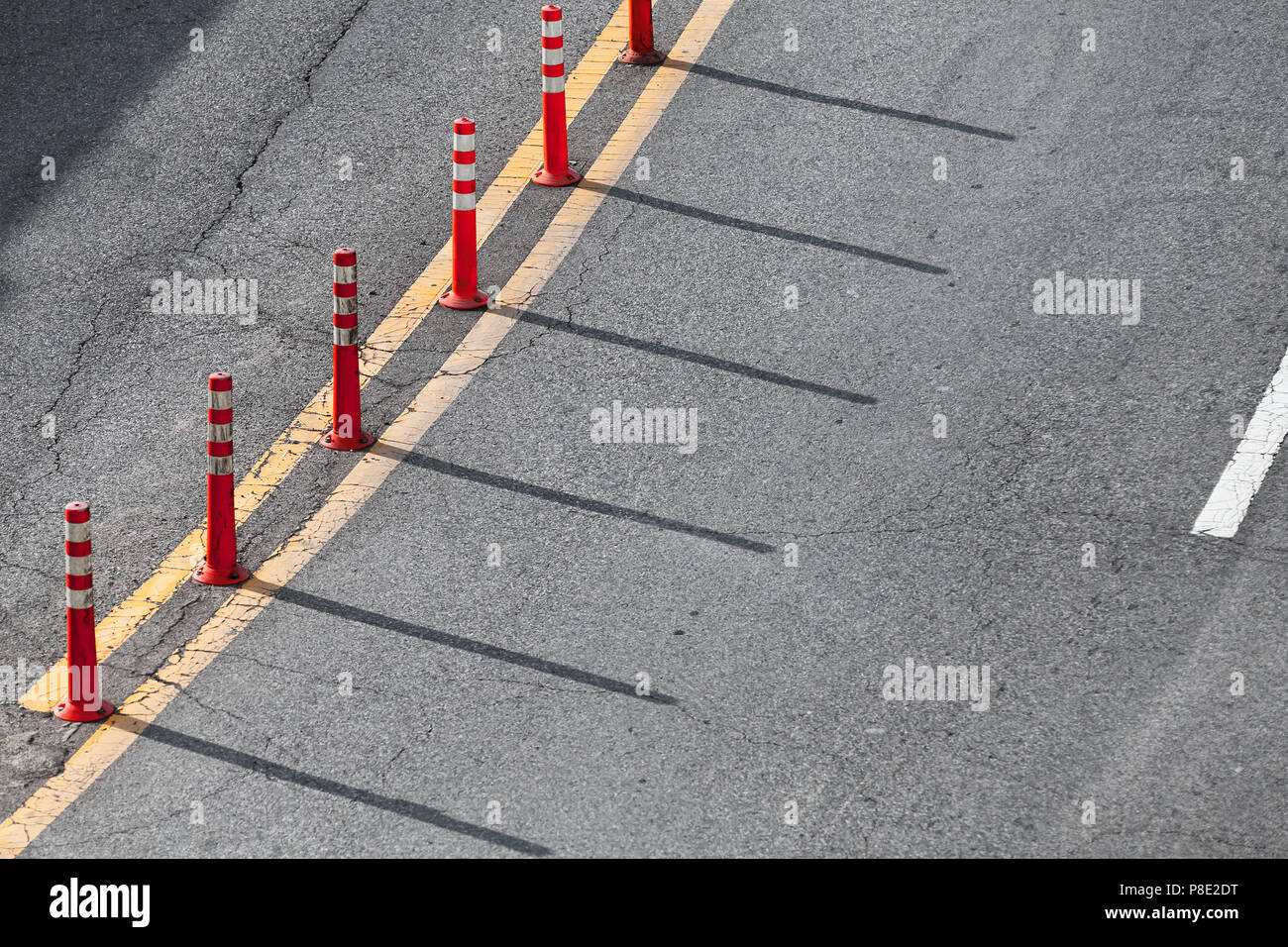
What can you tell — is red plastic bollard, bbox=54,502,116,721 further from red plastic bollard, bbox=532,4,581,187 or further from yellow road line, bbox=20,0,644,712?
red plastic bollard, bbox=532,4,581,187

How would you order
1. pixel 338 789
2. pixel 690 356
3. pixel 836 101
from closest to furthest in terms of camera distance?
1. pixel 338 789
2. pixel 690 356
3. pixel 836 101

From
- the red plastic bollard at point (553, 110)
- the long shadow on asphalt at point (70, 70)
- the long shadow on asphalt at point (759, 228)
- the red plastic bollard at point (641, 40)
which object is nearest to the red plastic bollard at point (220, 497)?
the red plastic bollard at point (553, 110)

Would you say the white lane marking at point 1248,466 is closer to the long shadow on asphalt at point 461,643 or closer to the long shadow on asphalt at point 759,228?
the long shadow on asphalt at point 759,228

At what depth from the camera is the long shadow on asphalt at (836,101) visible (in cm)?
→ 1110

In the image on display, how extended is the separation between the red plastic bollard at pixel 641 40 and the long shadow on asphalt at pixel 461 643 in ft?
18.0

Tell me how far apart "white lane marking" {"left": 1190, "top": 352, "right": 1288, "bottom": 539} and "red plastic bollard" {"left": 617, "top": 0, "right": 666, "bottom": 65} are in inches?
201

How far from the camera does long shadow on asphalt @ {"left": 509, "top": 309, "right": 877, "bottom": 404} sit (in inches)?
360

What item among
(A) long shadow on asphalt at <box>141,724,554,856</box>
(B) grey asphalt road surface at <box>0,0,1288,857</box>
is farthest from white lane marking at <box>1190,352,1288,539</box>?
(A) long shadow on asphalt at <box>141,724,554,856</box>

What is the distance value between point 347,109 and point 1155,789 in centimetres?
742

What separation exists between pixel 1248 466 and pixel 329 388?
16.4 feet

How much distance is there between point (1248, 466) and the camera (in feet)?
27.9

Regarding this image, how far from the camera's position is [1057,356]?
9312 millimetres

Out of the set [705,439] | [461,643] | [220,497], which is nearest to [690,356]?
[705,439]

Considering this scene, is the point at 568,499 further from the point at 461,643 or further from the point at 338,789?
the point at 338,789
